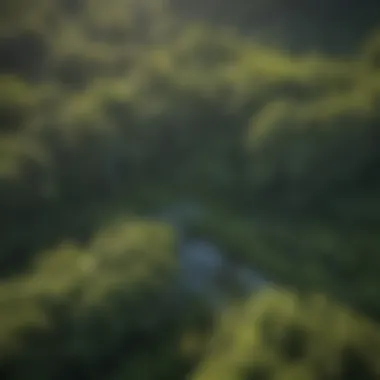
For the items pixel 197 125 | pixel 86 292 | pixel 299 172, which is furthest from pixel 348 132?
pixel 86 292

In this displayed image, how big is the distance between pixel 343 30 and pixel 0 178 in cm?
69

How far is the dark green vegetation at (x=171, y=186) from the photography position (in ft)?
2.99

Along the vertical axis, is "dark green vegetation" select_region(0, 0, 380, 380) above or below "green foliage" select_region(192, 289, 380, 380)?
above

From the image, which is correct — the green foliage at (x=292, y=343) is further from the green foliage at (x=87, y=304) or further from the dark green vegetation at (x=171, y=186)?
the green foliage at (x=87, y=304)

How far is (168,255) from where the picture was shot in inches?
39.7

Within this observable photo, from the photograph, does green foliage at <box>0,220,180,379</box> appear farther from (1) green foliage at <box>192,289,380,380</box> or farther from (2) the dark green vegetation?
(1) green foliage at <box>192,289,380,380</box>

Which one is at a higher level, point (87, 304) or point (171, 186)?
point (171, 186)

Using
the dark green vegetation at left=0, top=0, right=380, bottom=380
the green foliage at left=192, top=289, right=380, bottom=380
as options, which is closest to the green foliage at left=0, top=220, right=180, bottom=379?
the dark green vegetation at left=0, top=0, right=380, bottom=380

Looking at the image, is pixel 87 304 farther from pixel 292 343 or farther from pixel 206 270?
pixel 292 343

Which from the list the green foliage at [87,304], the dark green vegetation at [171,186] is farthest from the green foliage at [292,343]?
the green foliage at [87,304]

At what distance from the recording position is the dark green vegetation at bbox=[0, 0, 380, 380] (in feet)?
2.99

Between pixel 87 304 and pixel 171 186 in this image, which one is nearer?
pixel 87 304

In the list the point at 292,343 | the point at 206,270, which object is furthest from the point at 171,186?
the point at 292,343

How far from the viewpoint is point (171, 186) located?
3.66ft
